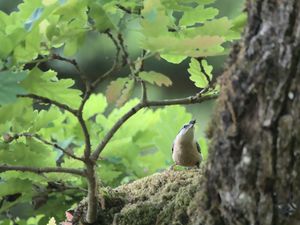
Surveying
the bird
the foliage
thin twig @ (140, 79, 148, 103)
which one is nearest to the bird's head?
the bird

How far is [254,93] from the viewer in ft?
3.41

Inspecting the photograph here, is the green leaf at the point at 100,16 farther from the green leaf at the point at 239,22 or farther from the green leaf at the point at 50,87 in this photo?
the green leaf at the point at 239,22

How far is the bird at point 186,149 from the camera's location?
1791mm

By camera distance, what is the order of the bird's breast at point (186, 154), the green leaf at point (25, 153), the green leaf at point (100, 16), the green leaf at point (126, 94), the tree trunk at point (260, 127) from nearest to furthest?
the tree trunk at point (260, 127)
the green leaf at point (100, 16)
the green leaf at point (126, 94)
the green leaf at point (25, 153)
the bird's breast at point (186, 154)

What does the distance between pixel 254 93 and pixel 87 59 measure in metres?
3.55

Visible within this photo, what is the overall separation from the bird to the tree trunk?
2.19ft

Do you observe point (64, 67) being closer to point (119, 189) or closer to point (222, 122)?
point (119, 189)

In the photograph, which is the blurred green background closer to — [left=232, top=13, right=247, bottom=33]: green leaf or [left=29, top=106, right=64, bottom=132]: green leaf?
[left=29, top=106, right=64, bottom=132]: green leaf

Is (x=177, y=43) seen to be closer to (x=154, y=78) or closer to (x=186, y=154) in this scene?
(x=154, y=78)

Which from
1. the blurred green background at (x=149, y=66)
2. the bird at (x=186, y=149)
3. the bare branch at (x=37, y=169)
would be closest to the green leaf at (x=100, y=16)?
the bare branch at (x=37, y=169)

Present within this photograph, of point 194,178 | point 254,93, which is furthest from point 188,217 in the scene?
point 254,93

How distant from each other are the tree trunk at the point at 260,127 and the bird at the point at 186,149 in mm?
667

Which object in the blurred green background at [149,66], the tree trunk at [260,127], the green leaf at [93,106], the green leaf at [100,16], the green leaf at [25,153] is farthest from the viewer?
the blurred green background at [149,66]

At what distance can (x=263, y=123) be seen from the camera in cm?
104
